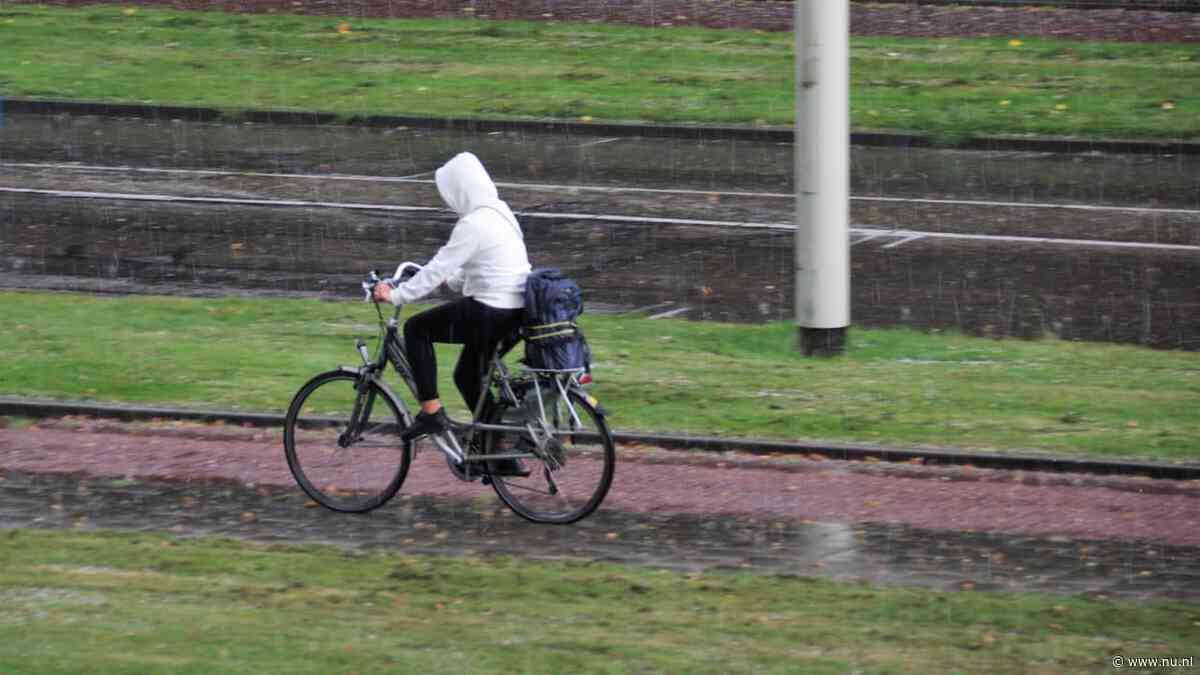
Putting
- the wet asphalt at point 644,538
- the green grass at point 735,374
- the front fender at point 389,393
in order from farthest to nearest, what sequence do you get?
the green grass at point 735,374 → the front fender at point 389,393 → the wet asphalt at point 644,538

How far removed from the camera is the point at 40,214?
16.8 m

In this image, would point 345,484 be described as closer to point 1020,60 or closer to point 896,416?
point 896,416

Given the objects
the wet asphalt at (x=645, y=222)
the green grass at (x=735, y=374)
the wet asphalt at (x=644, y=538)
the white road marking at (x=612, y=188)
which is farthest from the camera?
the white road marking at (x=612, y=188)

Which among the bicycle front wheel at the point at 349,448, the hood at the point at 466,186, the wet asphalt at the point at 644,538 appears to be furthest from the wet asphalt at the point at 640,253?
the hood at the point at 466,186

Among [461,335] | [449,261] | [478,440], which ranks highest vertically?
[449,261]

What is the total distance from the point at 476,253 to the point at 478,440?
0.94 metres

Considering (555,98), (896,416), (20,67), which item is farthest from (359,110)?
(896,416)

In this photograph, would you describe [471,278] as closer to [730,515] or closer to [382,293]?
[382,293]

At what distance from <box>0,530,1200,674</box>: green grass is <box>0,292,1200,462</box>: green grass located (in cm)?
265

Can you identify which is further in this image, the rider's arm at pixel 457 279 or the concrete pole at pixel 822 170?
the concrete pole at pixel 822 170

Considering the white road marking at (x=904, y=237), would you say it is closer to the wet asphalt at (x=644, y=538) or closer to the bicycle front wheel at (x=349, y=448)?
the wet asphalt at (x=644, y=538)

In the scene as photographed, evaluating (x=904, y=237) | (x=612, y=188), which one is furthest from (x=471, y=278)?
(x=612, y=188)

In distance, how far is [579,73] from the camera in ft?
75.7

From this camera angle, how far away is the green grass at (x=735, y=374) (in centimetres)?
1023
